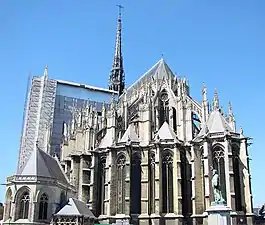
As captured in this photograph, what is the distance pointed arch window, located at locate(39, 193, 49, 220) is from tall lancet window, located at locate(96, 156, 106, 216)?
6.78m

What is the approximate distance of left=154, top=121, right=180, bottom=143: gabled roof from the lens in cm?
2942

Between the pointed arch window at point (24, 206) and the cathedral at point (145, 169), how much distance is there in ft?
0.22

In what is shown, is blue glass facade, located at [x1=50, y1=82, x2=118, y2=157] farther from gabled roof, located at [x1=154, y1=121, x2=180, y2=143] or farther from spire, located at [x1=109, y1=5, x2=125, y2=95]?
gabled roof, located at [x1=154, y1=121, x2=180, y2=143]

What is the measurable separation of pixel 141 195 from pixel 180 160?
4.38 meters

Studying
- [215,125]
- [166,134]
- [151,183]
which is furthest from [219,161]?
[151,183]

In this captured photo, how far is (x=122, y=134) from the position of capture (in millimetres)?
32719

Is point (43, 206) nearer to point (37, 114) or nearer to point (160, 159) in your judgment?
point (160, 159)

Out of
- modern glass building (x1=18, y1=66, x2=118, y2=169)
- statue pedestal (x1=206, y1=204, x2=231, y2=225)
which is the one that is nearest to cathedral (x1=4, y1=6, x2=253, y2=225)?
statue pedestal (x1=206, y1=204, x2=231, y2=225)

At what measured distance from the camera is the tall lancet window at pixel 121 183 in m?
28.4

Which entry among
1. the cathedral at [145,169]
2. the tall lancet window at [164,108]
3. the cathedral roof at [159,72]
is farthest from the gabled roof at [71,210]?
the cathedral roof at [159,72]

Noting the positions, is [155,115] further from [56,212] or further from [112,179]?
[56,212]

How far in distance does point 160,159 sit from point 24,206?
1136 centimetres

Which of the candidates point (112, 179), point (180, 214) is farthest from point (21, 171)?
point (180, 214)

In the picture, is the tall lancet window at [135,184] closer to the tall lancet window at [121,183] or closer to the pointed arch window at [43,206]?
the tall lancet window at [121,183]
